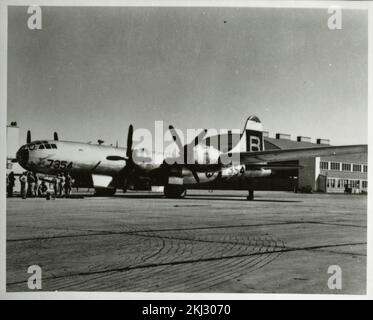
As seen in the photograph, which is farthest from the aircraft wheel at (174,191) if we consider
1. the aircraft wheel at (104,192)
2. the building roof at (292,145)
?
the building roof at (292,145)

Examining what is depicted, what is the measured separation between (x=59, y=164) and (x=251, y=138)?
700 inches

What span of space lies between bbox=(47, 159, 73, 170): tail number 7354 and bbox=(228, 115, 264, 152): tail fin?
14074 millimetres

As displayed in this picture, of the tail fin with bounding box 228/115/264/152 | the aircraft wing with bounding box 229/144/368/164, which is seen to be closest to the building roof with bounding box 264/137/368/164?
the tail fin with bounding box 228/115/264/152

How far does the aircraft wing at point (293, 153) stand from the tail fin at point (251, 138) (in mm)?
5283

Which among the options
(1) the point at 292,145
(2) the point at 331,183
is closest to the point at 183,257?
(2) the point at 331,183

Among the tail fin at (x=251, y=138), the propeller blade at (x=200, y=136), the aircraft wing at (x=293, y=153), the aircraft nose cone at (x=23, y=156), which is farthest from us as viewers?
the tail fin at (x=251, y=138)

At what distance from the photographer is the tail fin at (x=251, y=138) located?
3766 centimetres

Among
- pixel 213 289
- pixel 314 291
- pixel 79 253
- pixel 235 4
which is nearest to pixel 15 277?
pixel 79 253

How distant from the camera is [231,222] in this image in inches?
544

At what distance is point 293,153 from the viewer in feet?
94.1

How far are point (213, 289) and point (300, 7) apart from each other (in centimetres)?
602

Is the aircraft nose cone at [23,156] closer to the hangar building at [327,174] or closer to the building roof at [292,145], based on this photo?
the building roof at [292,145]

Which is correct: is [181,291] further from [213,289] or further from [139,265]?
[139,265]

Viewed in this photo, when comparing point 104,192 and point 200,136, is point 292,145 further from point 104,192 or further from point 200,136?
point 104,192
